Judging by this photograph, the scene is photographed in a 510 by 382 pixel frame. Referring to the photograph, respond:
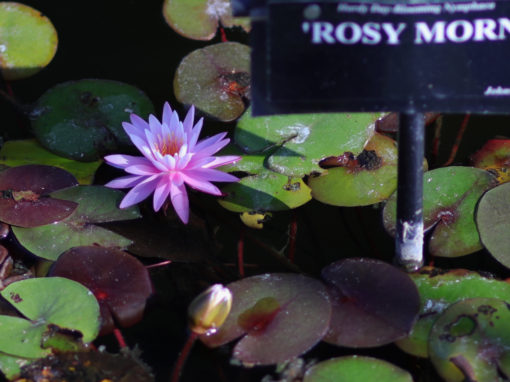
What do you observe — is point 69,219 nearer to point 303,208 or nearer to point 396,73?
point 303,208

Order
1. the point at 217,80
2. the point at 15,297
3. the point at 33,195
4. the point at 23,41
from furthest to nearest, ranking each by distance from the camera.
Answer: the point at 23,41
the point at 217,80
the point at 33,195
the point at 15,297

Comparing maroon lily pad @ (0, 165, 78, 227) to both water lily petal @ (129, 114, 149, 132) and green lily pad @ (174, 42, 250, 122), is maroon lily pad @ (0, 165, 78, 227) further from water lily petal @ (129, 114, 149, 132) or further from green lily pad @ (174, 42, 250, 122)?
green lily pad @ (174, 42, 250, 122)

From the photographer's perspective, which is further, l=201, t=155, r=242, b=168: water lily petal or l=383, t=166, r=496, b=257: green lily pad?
l=201, t=155, r=242, b=168: water lily petal

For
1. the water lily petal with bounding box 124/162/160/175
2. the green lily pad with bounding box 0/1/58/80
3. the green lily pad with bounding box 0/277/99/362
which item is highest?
the green lily pad with bounding box 0/1/58/80

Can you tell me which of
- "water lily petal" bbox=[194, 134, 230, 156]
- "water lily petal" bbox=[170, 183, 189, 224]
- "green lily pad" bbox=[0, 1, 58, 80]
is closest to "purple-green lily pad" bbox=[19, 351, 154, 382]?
"water lily petal" bbox=[170, 183, 189, 224]

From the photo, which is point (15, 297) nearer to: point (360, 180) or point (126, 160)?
point (126, 160)

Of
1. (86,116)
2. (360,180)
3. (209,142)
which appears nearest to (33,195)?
(86,116)
